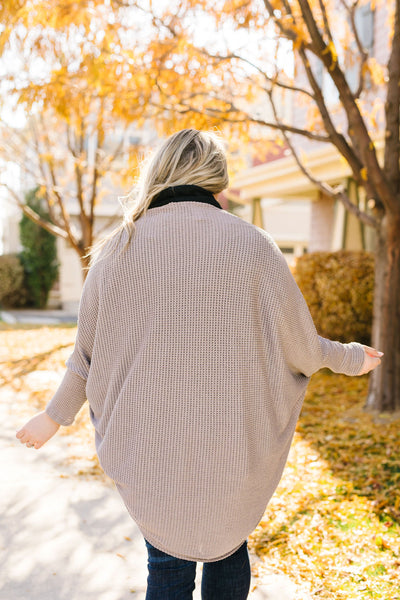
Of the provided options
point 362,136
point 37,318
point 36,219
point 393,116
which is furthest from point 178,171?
point 37,318

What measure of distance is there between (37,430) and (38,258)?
19441 millimetres

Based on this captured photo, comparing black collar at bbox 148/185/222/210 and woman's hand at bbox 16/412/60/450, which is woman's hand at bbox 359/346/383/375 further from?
woman's hand at bbox 16/412/60/450

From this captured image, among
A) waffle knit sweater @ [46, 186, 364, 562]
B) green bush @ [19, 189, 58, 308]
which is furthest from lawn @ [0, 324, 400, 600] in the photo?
green bush @ [19, 189, 58, 308]

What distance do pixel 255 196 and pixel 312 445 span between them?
8955mm

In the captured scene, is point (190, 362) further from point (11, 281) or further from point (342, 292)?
point (11, 281)

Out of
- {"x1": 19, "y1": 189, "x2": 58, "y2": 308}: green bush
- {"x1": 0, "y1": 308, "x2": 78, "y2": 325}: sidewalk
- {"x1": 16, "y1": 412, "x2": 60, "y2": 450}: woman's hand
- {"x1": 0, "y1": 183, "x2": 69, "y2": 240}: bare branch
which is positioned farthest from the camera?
{"x1": 19, "y1": 189, "x2": 58, "y2": 308}: green bush

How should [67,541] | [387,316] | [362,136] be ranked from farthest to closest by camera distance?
[387,316], [362,136], [67,541]

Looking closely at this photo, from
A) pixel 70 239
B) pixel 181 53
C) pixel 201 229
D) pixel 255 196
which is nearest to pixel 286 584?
pixel 201 229

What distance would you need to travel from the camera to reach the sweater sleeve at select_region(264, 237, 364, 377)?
1.71 meters

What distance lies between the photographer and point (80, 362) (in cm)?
188

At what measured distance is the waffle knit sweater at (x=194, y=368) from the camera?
1.63 meters

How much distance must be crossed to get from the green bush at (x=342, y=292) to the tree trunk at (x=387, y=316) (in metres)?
1.96

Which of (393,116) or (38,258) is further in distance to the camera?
(38,258)

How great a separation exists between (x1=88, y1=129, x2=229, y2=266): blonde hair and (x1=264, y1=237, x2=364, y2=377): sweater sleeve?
30 centimetres
